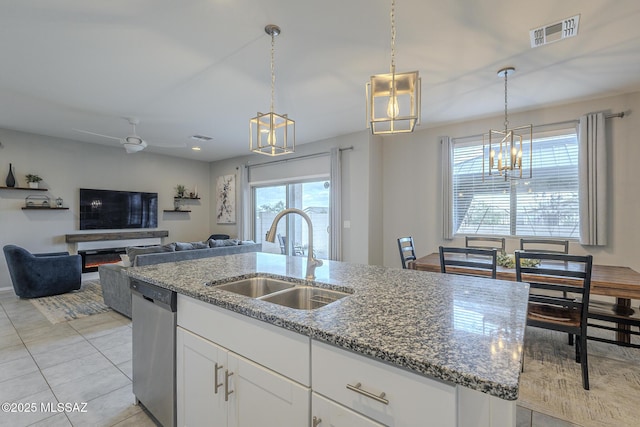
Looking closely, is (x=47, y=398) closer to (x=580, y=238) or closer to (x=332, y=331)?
(x=332, y=331)

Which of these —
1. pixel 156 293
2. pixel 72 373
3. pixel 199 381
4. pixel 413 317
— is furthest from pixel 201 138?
pixel 413 317

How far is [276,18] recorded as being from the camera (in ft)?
7.07

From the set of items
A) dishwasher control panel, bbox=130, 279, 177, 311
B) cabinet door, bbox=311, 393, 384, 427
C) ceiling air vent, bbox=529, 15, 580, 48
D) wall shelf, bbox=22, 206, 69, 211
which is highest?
ceiling air vent, bbox=529, 15, 580, 48

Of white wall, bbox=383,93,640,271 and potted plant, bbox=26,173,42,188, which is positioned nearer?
white wall, bbox=383,93,640,271

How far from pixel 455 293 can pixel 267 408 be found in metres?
0.98

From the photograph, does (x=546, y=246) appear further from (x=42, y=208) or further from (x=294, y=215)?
(x=42, y=208)

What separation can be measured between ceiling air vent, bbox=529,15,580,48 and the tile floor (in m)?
2.80

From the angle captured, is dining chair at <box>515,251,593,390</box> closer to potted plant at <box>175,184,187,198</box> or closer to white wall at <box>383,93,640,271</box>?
white wall at <box>383,93,640,271</box>

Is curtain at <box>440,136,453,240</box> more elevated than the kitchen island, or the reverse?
curtain at <box>440,136,453,240</box>

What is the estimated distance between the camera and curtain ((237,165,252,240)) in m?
6.84

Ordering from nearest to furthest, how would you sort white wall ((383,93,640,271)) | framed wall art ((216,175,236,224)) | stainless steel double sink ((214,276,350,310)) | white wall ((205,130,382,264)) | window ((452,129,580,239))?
stainless steel double sink ((214,276,350,310)), white wall ((383,93,640,271)), window ((452,129,580,239)), white wall ((205,130,382,264)), framed wall art ((216,175,236,224))

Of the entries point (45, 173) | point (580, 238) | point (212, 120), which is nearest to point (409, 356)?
point (580, 238)

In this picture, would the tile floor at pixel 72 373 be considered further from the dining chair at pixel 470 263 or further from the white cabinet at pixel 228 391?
the dining chair at pixel 470 263

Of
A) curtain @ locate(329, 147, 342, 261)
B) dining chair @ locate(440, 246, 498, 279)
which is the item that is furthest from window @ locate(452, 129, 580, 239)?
curtain @ locate(329, 147, 342, 261)
